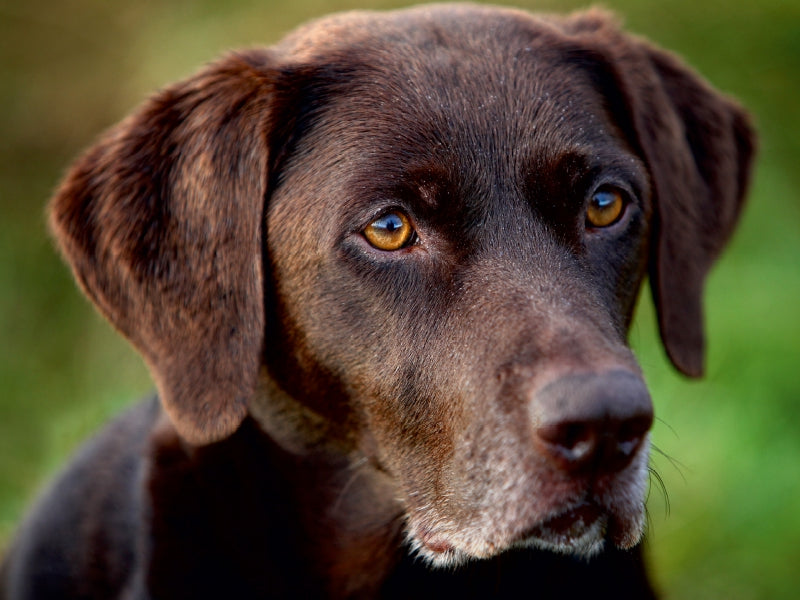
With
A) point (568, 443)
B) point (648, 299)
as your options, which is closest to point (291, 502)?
point (568, 443)

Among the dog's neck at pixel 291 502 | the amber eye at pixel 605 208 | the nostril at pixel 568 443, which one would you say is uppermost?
the amber eye at pixel 605 208

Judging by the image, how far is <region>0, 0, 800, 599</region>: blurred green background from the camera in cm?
445

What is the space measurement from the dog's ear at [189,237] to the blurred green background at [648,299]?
1.40 m

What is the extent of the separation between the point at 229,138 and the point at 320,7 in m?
5.19

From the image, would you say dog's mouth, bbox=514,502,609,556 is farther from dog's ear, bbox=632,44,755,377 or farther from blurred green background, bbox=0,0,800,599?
dog's ear, bbox=632,44,755,377

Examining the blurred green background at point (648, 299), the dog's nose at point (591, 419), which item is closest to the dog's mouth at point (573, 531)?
the dog's nose at point (591, 419)

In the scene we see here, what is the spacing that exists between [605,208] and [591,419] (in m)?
0.80

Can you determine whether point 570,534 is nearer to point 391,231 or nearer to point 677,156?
point 391,231

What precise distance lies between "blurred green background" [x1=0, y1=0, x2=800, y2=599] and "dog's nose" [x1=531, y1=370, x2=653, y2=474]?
95 cm

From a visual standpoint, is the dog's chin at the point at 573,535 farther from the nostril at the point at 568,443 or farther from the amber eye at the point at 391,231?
the amber eye at the point at 391,231

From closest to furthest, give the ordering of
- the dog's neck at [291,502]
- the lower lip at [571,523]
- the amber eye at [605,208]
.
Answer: the lower lip at [571,523] < the amber eye at [605,208] < the dog's neck at [291,502]

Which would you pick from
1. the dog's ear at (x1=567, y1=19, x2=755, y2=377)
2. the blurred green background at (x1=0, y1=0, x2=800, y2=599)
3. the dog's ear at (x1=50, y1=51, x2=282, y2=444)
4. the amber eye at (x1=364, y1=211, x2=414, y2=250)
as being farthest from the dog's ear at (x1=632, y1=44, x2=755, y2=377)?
the dog's ear at (x1=50, y1=51, x2=282, y2=444)

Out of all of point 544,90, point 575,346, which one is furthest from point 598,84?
point 575,346

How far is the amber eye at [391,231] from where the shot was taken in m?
2.73
